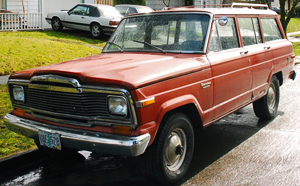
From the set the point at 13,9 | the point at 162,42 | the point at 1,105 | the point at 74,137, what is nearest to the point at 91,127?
the point at 74,137

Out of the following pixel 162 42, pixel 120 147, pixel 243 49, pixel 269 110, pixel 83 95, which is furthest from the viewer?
pixel 269 110

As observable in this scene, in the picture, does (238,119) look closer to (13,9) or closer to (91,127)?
(91,127)

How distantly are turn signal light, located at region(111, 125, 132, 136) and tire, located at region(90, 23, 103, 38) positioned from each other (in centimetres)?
1466

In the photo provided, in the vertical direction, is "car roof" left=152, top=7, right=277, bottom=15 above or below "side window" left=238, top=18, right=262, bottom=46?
above

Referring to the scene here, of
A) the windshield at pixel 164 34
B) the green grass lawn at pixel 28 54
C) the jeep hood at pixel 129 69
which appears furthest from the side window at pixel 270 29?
the green grass lawn at pixel 28 54

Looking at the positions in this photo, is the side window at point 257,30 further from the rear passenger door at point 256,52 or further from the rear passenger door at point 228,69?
the rear passenger door at point 228,69

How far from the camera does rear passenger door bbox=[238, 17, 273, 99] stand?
6.04 m

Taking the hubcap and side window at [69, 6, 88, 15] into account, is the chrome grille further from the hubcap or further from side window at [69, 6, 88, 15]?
the hubcap

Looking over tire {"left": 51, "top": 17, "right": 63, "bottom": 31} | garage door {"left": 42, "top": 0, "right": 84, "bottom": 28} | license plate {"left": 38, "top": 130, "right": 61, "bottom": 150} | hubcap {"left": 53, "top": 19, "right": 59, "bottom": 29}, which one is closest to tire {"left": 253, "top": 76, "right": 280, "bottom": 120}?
license plate {"left": 38, "top": 130, "right": 61, "bottom": 150}

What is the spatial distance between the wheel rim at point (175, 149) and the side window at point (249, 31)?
227 cm

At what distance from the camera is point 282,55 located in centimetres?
716

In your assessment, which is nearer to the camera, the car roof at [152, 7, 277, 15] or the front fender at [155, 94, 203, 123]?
the front fender at [155, 94, 203, 123]

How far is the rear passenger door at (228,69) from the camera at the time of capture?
199 inches

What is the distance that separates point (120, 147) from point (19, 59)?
26.7 ft
